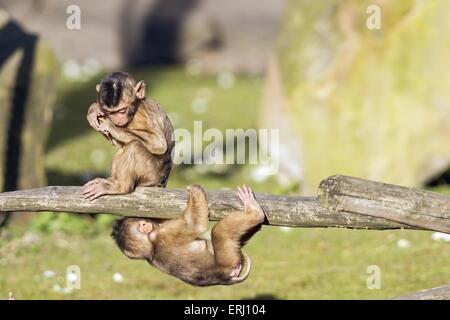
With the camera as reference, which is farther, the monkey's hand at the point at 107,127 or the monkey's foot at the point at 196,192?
the monkey's hand at the point at 107,127

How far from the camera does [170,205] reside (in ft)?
21.2

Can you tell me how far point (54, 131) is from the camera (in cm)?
1523

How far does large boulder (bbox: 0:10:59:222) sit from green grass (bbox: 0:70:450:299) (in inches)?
22.9

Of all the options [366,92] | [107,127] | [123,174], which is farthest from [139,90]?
[366,92]

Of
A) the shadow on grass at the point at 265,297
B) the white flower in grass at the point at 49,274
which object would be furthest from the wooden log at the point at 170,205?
the white flower in grass at the point at 49,274

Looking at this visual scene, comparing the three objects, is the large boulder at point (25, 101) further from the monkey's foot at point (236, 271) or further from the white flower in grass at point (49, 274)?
the monkey's foot at point (236, 271)

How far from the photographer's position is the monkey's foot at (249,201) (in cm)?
628

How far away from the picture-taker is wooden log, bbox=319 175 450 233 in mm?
6051

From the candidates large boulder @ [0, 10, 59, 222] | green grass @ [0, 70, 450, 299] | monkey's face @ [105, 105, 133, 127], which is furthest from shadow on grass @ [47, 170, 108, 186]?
monkey's face @ [105, 105, 133, 127]

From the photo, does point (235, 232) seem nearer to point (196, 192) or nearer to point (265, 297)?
point (196, 192)

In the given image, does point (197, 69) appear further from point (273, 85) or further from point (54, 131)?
point (273, 85)

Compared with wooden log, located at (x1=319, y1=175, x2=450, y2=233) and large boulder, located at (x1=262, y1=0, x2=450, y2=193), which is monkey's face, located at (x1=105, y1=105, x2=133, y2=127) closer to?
wooden log, located at (x1=319, y1=175, x2=450, y2=233)

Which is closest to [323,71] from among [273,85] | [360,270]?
[273,85]
